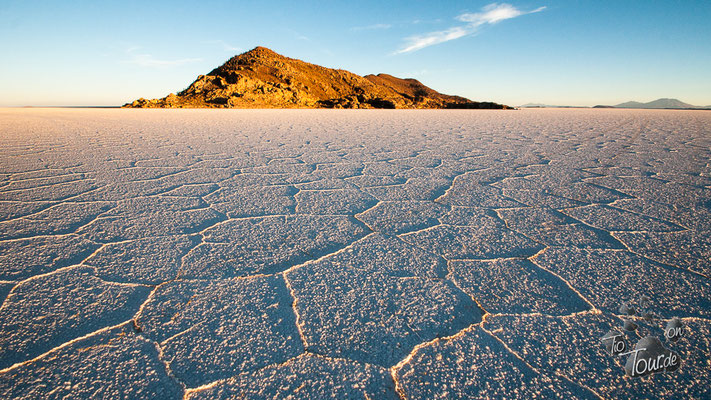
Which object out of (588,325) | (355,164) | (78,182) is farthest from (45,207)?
(588,325)

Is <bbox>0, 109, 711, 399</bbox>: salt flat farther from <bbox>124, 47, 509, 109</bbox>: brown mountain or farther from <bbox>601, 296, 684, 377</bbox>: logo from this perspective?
<bbox>124, 47, 509, 109</bbox>: brown mountain

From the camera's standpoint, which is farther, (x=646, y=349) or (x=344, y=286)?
(x=344, y=286)

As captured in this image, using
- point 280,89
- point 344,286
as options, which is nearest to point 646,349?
point 344,286

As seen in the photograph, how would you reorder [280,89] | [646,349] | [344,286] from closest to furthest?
1. [646,349]
2. [344,286]
3. [280,89]

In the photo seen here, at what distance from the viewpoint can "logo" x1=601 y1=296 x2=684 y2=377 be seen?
0.74 m

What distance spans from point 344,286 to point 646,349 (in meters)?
0.77

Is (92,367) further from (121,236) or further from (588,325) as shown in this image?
(588,325)

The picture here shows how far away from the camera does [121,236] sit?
1.35 meters

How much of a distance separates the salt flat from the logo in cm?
2

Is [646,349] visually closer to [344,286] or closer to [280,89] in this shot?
[344,286]

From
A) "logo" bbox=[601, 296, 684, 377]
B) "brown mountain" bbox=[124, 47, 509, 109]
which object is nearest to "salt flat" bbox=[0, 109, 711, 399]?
"logo" bbox=[601, 296, 684, 377]

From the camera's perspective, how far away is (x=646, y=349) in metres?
0.78

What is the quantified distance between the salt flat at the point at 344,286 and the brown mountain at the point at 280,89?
29105 mm

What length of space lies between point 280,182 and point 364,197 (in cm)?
67
